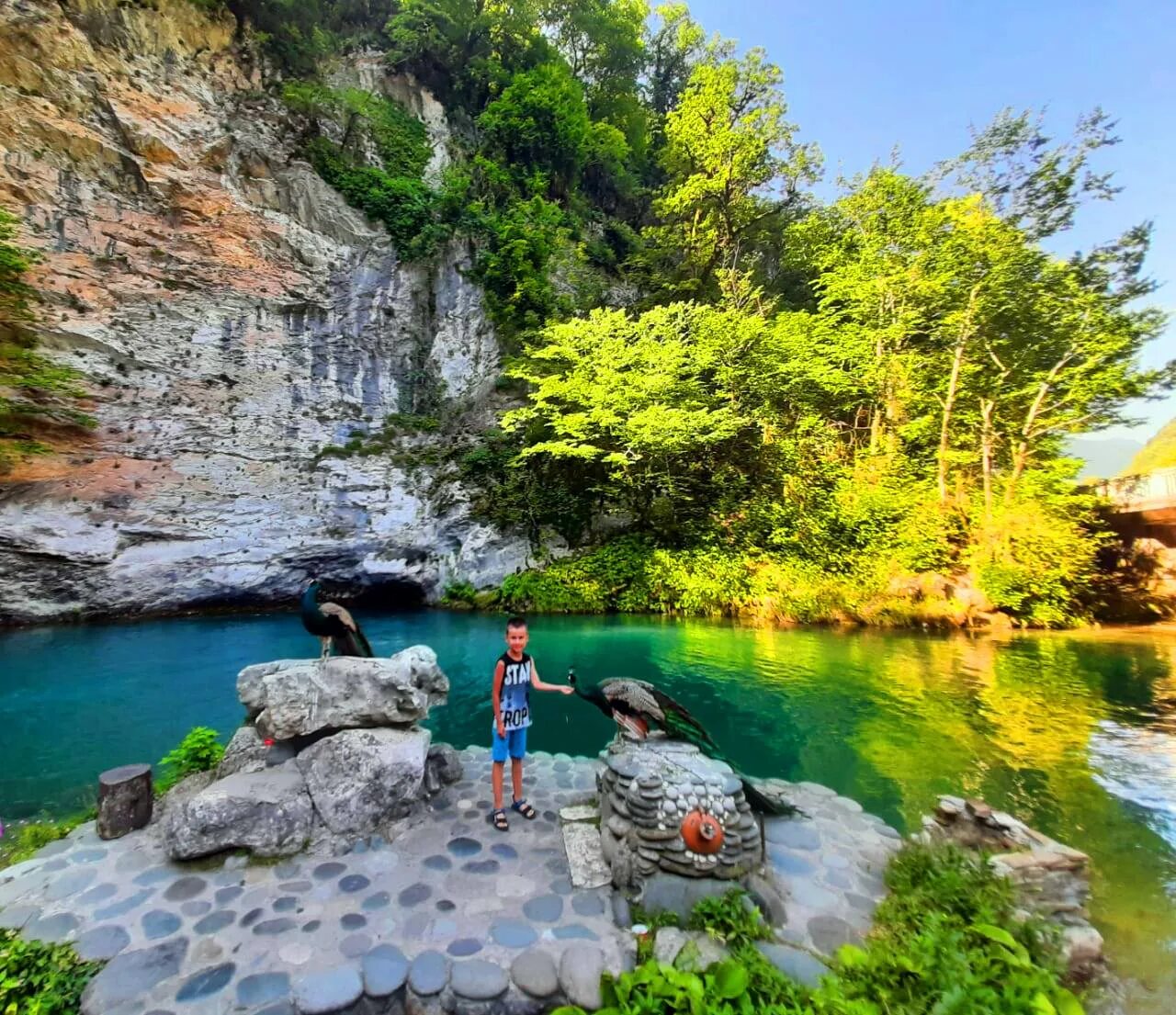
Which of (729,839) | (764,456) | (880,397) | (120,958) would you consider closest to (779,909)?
(729,839)

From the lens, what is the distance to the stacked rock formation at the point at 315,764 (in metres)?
3.18

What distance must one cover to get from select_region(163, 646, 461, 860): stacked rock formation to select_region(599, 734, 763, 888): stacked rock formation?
4.94ft

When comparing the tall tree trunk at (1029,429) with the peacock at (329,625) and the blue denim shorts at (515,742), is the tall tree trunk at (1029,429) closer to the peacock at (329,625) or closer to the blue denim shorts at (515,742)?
the blue denim shorts at (515,742)

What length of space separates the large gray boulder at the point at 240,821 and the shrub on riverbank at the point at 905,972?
2145 mm

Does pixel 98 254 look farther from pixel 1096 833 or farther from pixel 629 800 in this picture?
pixel 1096 833

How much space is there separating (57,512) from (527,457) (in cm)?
1052

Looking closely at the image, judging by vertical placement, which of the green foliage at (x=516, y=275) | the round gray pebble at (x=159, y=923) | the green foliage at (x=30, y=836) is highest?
the green foliage at (x=516, y=275)

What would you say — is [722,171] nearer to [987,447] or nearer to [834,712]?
[987,447]

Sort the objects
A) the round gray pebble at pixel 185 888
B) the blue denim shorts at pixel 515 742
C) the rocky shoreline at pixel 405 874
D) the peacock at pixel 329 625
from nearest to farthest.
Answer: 1. the rocky shoreline at pixel 405 874
2. the round gray pebble at pixel 185 888
3. the blue denim shorts at pixel 515 742
4. the peacock at pixel 329 625

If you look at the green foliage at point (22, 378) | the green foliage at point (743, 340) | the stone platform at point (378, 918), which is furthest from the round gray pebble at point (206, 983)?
the green foliage at point (22, 378)

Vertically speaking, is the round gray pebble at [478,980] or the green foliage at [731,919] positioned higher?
the green foliage at [731,919]

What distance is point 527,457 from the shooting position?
49.6ft

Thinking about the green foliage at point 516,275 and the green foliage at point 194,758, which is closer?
the green foliage at point 194,758

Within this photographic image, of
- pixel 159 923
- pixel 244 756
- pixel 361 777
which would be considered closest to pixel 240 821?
pixel 159 923
